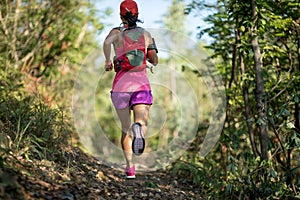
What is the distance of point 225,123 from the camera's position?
20.5 ft

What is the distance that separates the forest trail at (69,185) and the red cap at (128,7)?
1.57 m

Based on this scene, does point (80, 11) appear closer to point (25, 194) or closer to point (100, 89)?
point (25, 194)

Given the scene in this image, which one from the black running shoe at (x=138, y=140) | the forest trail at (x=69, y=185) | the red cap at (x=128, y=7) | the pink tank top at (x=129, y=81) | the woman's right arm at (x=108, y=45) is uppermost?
the red cap at (x=128, y=7)

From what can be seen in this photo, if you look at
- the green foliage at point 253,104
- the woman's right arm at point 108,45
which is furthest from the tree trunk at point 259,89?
the woman's right arm at point 108,45

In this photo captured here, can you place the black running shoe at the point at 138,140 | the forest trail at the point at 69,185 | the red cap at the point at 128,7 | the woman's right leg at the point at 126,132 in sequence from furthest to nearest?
the woman's right leg at the point at 126,132 < the red cap at the point at 128,7 < the black running shoe at the point at 138,140 < the forest trail at the point at 69,185

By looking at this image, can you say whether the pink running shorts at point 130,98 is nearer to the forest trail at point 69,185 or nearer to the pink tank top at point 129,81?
the pink tank top at point 129,81

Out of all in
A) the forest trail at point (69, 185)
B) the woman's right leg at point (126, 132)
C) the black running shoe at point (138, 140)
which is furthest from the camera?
the woman's right leg at point (126, 132)

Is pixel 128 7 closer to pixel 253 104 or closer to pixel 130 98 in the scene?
pixel 130 98

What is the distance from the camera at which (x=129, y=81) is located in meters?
4.54

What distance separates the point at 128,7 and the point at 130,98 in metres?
0.91

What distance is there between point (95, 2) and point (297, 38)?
698 cm

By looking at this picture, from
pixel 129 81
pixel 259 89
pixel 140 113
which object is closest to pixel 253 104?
pixel 259 89

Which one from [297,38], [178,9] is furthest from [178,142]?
[178,9]

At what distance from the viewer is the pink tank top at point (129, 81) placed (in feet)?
14.8
